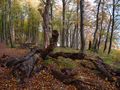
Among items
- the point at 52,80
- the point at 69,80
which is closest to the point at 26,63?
the point at 52,80

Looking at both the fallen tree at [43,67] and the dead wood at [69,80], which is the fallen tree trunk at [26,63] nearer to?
the fallen tree at [43,67]

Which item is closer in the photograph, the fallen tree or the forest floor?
the forest floor

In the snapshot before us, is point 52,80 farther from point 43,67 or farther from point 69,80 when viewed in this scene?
point 43,67

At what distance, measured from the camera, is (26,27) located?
61.8 metres

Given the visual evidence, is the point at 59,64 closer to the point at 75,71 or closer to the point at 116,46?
the point at 75,71

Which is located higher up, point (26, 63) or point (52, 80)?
point (26, 63)

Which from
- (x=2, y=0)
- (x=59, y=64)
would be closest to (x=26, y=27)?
(x=2, y=0)

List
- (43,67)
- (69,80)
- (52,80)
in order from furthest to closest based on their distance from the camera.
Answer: (43,67) → (52,80) → (69,80)

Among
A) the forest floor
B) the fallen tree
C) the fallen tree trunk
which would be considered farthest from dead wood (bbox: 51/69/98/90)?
the fallen tree trunk

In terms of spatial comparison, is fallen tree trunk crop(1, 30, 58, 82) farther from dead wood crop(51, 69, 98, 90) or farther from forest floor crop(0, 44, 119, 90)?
dead wood crop(51, 69, 98, 90)

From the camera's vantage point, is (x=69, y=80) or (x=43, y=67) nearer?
(x=69, y=80)

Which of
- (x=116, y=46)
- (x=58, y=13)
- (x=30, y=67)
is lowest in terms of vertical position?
(x=116, y=46)

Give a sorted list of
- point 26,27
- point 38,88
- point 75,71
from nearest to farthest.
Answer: point 38,88
point 75,71
point 26,27

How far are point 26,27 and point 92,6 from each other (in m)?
22.7
